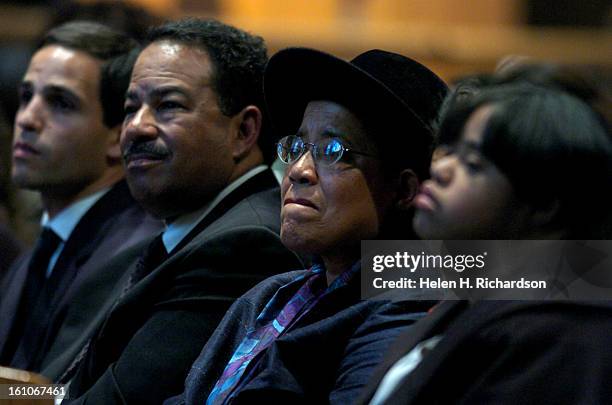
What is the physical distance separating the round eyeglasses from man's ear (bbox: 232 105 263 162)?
0.59 m

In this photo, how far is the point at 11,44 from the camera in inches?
279

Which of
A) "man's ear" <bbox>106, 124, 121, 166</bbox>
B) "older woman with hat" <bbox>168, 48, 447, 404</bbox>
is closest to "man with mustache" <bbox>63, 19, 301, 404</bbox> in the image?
"older woman with hat" <bbox>168, 48, 447, 404</bbox>

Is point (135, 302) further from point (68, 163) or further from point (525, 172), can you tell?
point (525, 172)

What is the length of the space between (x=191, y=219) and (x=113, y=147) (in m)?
0.96

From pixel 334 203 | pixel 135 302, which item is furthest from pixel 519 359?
pixel 135 302

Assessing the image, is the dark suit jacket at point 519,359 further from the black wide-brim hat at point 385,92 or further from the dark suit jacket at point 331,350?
the black wide-brim hat at point 385,92

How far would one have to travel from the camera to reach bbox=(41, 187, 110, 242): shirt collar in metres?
4.01

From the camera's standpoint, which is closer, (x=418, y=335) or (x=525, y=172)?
(x=525, y=172)

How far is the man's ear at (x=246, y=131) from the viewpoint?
318 centimetres

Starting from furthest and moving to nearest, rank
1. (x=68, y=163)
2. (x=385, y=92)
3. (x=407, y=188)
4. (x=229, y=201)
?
(x=68, y=163) < (x=229, y=201) < (x=407, y=188) < (x=385, y=92)

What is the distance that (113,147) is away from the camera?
403cm

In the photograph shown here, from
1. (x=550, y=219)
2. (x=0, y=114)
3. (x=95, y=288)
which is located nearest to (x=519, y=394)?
(x=550, y=219)

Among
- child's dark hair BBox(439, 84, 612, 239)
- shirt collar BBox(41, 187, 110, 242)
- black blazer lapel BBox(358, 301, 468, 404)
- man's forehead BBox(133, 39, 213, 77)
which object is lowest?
shirt collar BBox(41, 187, 110, 242)

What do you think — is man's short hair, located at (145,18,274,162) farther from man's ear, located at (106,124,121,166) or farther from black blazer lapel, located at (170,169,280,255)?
man's ear, located at (106,124,121,166)
